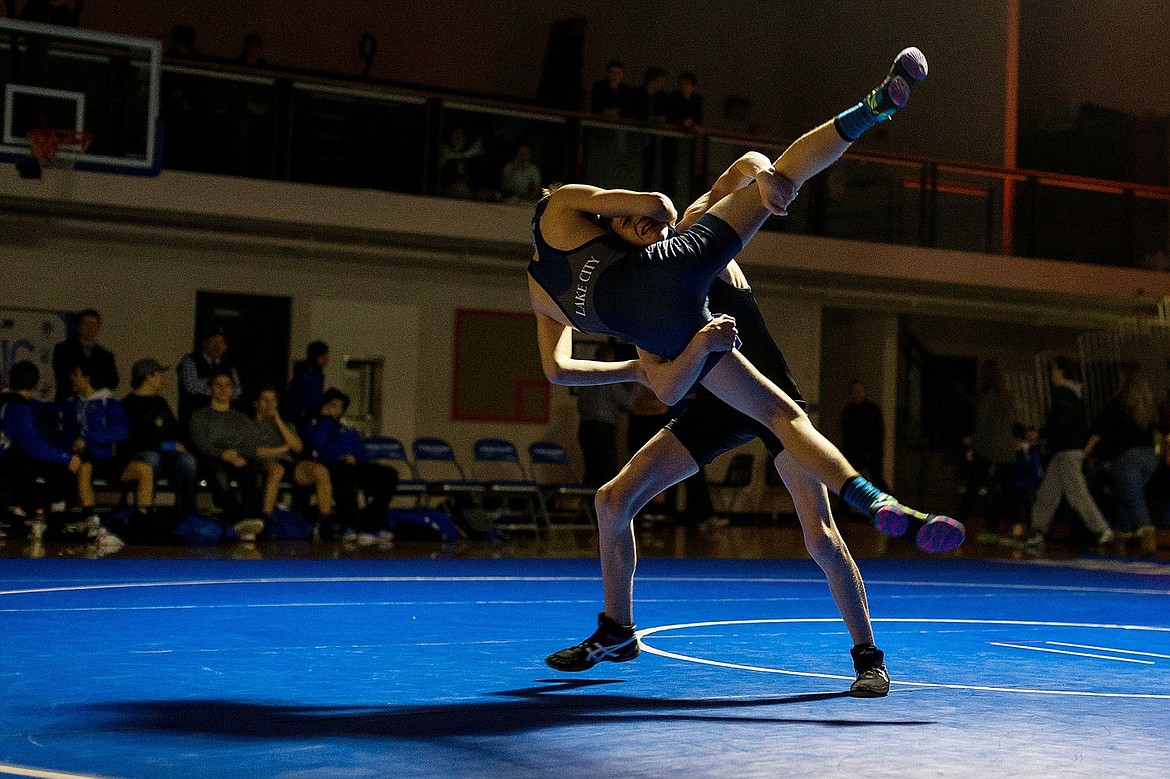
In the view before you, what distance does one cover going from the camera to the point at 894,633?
21.5 feet

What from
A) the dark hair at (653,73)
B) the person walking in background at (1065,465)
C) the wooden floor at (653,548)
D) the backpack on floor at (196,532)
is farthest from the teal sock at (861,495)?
the dark hair at (653,73)

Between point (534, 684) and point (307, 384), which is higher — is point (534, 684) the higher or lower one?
the lower one

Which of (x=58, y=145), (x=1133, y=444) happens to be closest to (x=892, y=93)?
(x=58, y=145)

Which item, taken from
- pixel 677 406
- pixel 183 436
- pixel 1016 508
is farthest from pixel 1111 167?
Answer: pixel 677 406

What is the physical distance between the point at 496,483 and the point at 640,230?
29.5 ft

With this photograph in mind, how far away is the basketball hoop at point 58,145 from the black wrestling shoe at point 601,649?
28.1 feet

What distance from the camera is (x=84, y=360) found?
11922 millimetres

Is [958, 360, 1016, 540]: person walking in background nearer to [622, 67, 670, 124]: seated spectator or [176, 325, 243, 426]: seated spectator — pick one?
[622, 67, 670, 124]: seated spectator

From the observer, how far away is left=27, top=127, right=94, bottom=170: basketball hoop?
474 inches

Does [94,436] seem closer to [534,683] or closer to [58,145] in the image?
[58,145]

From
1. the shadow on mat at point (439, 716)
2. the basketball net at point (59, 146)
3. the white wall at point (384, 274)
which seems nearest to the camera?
the shadow on mat at point (439, 716)

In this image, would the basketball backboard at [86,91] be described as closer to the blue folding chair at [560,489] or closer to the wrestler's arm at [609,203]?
the blue folding chair at [560,489]

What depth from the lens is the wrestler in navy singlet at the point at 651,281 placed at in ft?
14.9

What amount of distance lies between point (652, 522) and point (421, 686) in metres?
11.5
